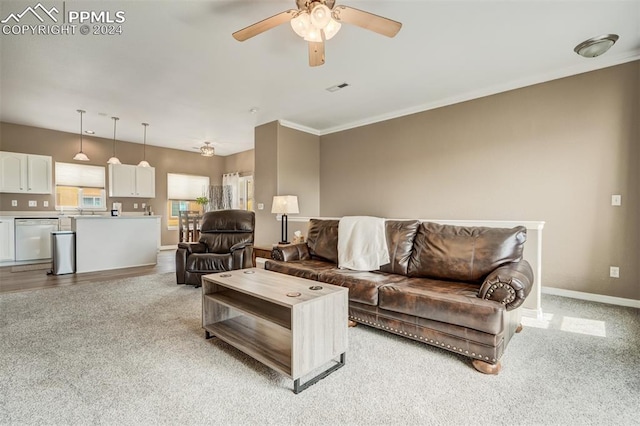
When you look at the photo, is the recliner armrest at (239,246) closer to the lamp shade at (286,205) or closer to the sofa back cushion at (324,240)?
the lamp shade at (286,205)

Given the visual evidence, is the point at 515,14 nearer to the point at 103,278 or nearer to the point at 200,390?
the point at 200,390

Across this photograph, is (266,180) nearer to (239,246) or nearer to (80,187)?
(239,246)

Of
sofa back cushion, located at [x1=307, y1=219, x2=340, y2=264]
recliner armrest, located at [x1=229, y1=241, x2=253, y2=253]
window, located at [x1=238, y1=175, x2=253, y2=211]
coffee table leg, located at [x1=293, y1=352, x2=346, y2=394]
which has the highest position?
window, located at [x1=238, y1=175, x2=253, y2=211]

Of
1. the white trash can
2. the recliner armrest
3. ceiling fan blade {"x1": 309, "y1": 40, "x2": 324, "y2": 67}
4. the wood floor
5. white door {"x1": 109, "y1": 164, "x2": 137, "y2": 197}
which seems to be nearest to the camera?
ceiling fan blade {"x1": 309, "y1": 40, "x2": 324, "y2": 67}

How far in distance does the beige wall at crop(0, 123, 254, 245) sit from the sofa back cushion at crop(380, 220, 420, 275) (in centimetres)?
595

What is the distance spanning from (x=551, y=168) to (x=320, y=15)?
336 centimetres

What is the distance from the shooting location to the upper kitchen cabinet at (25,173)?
5559mm

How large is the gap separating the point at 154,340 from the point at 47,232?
531cm

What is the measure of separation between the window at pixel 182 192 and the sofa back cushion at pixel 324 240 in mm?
5565

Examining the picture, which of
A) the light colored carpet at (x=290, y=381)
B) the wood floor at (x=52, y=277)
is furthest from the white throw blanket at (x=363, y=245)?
the wood floor at (x=52, y=277)

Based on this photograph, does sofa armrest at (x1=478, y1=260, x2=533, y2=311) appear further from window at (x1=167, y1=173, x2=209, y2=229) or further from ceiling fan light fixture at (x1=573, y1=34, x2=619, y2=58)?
window at (x1=167, y1=173, x2=209, y2=229)

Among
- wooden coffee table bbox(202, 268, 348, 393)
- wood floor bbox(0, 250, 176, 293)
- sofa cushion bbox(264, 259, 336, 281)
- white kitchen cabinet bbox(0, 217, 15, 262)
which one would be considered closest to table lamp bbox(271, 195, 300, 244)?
sofa cushion bbox(264, 259, 336, 281)

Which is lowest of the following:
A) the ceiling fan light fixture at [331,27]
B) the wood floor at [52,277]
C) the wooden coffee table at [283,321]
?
the wood floor at [52,277]

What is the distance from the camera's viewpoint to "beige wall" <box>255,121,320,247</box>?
536cm
